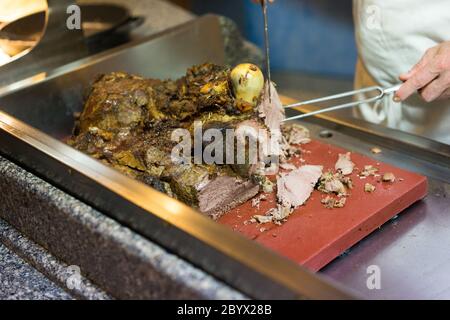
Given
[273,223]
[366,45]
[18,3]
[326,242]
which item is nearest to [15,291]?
[273,223]

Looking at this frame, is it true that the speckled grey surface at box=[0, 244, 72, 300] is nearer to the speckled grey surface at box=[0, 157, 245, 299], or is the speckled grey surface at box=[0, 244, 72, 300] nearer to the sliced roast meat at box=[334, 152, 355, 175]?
the speckled grey surface at box=[0, 157, 245, 299]

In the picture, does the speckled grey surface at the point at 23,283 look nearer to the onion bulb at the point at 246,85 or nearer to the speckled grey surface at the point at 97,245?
the speckled grey surface at the point at 97,245

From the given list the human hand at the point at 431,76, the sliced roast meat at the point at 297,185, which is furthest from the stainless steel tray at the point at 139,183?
the human hand at the point at 431,76

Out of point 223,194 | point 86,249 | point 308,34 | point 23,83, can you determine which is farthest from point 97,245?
point 308,34

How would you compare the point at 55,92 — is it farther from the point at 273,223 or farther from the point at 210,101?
the point at 273,223

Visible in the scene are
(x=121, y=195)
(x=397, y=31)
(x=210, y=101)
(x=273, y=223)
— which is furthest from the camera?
(x=397, y=31)

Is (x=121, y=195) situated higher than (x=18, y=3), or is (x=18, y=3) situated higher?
(x=18, y=3)

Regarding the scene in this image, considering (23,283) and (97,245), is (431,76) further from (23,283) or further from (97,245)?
(23,283)
